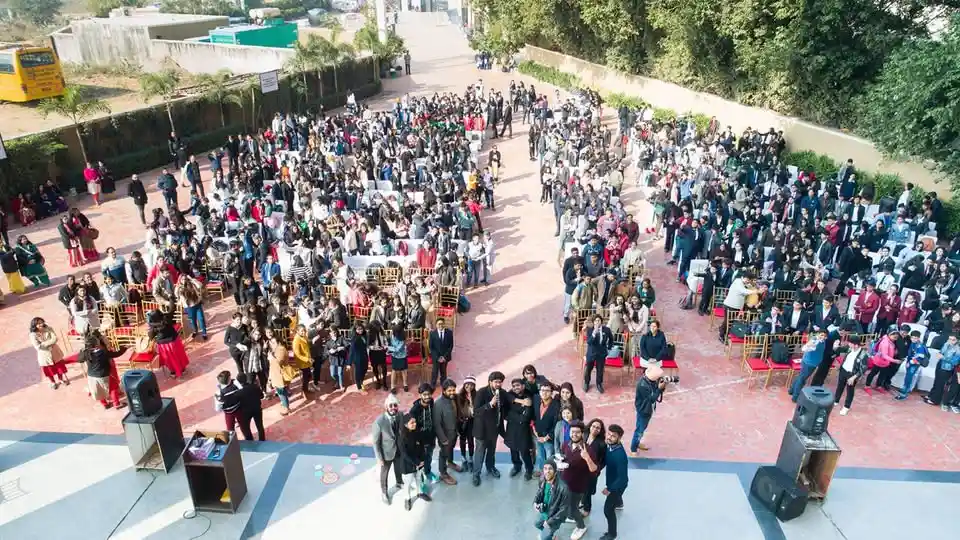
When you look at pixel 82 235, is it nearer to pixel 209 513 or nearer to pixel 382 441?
pixel 209 513

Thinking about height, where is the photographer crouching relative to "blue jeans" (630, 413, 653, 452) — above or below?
above

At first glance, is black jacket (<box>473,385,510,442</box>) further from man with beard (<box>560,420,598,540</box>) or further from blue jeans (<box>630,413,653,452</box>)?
blue jeans (<box>630,413,653,452</box>)

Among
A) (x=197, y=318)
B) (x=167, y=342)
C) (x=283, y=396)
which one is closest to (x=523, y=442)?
(x=283, y=396)

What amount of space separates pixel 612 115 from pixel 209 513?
2927cm

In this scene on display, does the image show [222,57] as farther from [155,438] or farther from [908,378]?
[908,378]

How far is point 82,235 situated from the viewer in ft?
48.7

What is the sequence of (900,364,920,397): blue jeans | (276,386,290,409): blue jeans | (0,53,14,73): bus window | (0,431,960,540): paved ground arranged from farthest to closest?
(0,53,14,73): bus window, (900,364,920,397): blue jeans, (276,386,290,409): blue jeans, (0,431,960,540): paved ground

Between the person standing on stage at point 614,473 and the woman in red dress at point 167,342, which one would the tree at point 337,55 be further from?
the person standing on stage at point 614,473

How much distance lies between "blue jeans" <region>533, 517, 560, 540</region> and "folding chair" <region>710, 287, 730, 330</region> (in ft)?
20.6

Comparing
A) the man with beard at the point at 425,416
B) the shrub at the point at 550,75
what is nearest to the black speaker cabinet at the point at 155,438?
the man with beard at the point at 425,416

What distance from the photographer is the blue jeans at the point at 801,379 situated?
30.8 ft

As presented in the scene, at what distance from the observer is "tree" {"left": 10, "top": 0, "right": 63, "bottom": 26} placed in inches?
2413

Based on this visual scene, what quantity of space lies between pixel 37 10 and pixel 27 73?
150 feet

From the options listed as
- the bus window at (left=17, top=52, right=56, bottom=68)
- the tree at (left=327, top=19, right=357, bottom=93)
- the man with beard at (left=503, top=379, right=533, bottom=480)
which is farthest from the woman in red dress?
the tree at (left=327, top=19, right=357, bottom=93)
